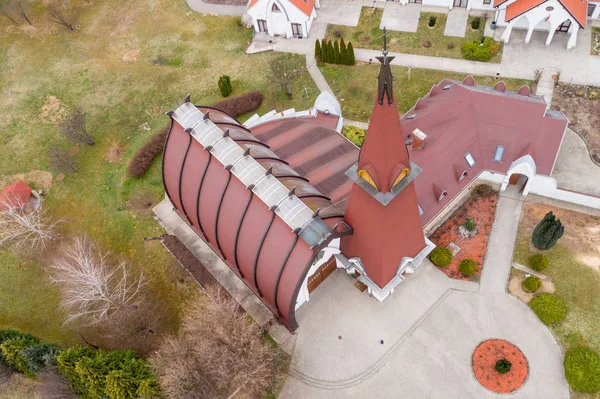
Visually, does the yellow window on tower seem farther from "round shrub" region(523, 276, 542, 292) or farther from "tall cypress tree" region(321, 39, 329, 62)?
"tall cypress tree" region(321, 39, 329, 62)

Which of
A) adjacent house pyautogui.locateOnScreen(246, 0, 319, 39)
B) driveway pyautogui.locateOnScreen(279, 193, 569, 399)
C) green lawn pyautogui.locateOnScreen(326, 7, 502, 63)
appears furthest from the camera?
adjacent house pyautogui.locateOnScreen(246, 0, 319, 39)

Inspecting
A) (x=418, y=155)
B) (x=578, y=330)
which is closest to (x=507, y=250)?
(x=578, y=330)

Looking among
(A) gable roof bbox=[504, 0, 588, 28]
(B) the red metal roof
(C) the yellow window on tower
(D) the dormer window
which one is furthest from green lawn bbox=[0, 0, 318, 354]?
(A) gable roof bbox=[504, 0, 588, 28]

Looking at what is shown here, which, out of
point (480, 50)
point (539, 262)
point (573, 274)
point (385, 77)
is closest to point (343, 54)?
point (480, 50)

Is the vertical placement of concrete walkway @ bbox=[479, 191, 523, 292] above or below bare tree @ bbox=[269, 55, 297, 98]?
below

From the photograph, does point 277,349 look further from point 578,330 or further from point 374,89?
point 374,89
